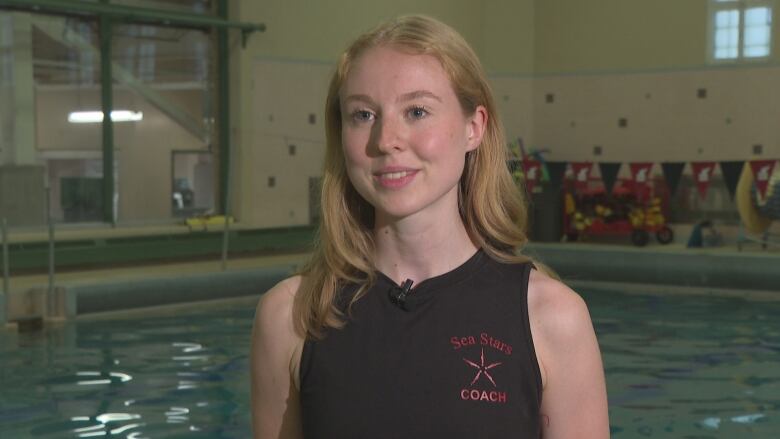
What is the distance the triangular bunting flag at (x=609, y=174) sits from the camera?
14220mm

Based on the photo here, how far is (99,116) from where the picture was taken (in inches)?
475

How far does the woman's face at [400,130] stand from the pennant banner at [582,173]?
13.2m

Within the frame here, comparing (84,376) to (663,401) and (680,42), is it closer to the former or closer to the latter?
(663,401)

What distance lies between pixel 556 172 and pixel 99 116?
6350 mm

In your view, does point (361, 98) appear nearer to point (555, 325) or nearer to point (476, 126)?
point (476, 126)

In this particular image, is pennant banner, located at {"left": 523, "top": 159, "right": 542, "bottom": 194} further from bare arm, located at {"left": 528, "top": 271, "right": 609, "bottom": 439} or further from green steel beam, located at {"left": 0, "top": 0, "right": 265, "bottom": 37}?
bare arm, located at {"left": 528, "top": 271, "right": 609, "bottom": 439}

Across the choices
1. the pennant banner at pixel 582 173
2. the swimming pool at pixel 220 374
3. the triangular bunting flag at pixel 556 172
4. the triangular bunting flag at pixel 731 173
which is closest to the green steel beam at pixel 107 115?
the swimming pool at pixel 220 374

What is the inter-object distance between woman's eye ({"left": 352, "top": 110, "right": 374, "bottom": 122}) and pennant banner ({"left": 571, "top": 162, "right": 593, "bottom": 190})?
13.2 meters

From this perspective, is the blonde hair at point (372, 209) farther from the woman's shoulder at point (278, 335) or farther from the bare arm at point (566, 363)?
the bare arm at point (566, 363)

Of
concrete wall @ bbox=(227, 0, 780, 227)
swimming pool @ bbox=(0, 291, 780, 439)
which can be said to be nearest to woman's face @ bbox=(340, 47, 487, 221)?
swimming pool @ bbox=(0, 291, 780, 439)

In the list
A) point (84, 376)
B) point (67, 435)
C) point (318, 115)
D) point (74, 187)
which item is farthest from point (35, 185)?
point (67, 435)

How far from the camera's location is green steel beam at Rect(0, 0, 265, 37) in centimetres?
1123

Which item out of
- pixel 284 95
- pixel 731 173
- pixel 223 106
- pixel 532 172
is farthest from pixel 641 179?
pixel 223 106

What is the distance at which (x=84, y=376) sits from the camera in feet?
21.4
